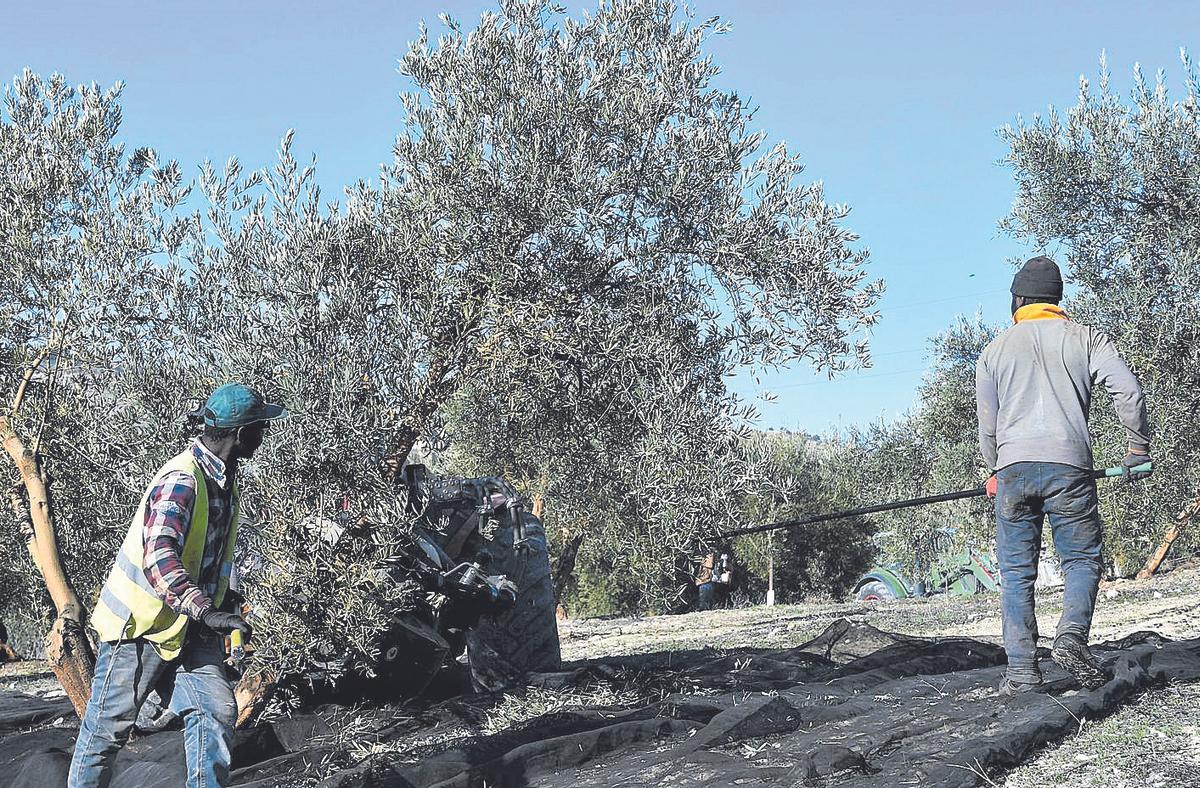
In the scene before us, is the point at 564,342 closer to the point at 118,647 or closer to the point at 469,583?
the point at 469,583

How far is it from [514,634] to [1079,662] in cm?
423

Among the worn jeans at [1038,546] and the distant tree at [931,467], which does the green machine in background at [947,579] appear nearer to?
the distant tree at [931,467]

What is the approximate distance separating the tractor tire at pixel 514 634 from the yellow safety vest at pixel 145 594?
391 cm

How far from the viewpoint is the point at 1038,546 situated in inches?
221

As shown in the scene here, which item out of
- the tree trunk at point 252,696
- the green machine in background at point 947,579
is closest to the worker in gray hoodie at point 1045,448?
the tree trunk at point 252,696

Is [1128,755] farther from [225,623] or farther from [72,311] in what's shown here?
[72,311]

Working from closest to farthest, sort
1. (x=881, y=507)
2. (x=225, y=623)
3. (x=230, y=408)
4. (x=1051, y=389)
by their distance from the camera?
(x=225, y=623) < (x=230, y=408) < (x=1051, y=389) < (x=881, y=507)

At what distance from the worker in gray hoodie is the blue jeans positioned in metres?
3.57

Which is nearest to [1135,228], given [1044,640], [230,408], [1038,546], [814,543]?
[1044,640]

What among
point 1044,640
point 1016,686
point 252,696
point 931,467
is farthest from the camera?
point 931,467

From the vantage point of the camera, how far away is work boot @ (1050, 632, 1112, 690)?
5.16 m

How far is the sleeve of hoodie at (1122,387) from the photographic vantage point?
17.9 ft

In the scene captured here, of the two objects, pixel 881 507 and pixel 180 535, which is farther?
pixel 881 507

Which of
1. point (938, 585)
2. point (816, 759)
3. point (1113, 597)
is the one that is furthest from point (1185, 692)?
point (938, 585)
